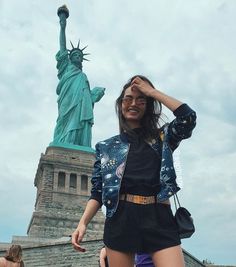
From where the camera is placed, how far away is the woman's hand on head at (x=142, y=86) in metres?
3.11

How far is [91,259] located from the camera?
15469 mm

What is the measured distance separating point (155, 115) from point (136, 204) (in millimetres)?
754

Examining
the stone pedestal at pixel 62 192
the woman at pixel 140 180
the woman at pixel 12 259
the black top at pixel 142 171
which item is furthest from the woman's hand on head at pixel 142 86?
the stone pedestal at pixel 62 192

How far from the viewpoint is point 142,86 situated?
3158mm

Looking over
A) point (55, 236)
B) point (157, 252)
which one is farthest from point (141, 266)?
point (55, 236)

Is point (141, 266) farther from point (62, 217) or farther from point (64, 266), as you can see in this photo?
point (62, 217)

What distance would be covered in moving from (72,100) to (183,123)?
30.6m

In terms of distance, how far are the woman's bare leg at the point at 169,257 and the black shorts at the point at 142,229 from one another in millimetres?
28

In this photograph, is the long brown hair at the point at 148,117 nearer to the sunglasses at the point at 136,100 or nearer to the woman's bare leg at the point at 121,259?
the sunglasses at the point at 136,100

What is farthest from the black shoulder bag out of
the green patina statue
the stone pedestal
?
the green patina statue

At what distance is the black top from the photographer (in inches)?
115

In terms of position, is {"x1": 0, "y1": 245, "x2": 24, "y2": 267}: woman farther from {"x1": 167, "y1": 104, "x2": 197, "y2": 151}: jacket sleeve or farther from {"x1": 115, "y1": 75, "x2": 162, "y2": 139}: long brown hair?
{"x1": 167, "y1": 104, "x2": 197, "y2": 151}: jacket sleeve

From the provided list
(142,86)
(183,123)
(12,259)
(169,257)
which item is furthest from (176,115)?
(12,259)

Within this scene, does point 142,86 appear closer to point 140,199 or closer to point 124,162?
point 124,162
